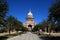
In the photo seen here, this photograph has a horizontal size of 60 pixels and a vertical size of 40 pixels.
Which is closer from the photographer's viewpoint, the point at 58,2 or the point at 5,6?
the point at 5,6

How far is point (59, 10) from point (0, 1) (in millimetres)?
12588

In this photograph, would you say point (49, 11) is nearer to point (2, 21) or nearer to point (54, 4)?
point (54, 4)

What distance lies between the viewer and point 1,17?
33188 mm

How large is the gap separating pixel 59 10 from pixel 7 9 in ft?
36.6

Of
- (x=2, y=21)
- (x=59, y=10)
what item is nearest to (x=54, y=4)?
(x=59, y=10)

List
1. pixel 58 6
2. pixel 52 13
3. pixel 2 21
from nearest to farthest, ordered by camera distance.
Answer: pixel 2 21 < pixel 58 6 < pixel 52 13

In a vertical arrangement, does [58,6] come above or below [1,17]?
above

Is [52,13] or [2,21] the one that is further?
[52,13]

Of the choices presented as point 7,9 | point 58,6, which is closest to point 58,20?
point 58,6

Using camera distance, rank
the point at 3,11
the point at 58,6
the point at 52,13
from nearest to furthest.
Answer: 1. the point at 3,11
2. the point at 58,6
3. the point at 52,13

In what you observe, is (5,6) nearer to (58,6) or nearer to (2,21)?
(2,21)

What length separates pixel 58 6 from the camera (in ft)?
123

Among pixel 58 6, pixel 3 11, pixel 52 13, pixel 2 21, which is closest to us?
pixel 2 21

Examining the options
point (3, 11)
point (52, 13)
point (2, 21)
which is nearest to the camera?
point (2, 21)
